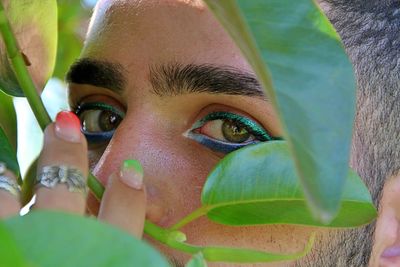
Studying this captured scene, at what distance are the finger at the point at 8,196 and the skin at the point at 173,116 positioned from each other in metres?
0.19

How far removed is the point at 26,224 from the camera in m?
0.29

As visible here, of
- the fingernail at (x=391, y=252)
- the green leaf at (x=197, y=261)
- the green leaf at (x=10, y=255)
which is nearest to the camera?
the green leaf at (x=10, y=255)

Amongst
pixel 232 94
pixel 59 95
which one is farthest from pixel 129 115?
pixel 59 95

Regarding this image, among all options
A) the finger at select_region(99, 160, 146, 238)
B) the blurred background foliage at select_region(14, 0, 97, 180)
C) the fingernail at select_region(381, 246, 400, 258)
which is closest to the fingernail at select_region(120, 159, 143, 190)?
the finger at select_region(99, 160, 146, 238)

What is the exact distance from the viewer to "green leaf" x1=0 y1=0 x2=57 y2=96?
31.6 inches

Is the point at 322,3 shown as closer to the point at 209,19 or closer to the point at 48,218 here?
the point at 209,19

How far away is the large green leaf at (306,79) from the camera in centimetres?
36

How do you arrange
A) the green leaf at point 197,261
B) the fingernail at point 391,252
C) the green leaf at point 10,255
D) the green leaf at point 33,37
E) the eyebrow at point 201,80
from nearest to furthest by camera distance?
the green leaf at point 10,255, the green leaf at point 197,261, the green leaf at point 33,37, the eyebrow at point 201,80, the fingernail at point 391,252

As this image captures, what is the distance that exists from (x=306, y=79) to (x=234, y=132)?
1.86 feet

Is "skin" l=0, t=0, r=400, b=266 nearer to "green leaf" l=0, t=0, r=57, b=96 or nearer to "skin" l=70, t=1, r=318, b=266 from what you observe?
"skin" l=70, t=1, r=318, b=266

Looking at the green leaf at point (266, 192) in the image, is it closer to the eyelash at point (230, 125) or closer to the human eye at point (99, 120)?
the eyelash at point (230, 125)

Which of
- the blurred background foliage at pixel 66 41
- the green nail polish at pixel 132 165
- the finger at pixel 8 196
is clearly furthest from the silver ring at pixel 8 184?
the blurred background foliage at pixel 66 41

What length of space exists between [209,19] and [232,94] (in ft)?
0.33

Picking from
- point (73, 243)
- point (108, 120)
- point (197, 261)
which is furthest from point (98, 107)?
point (73, 243)
